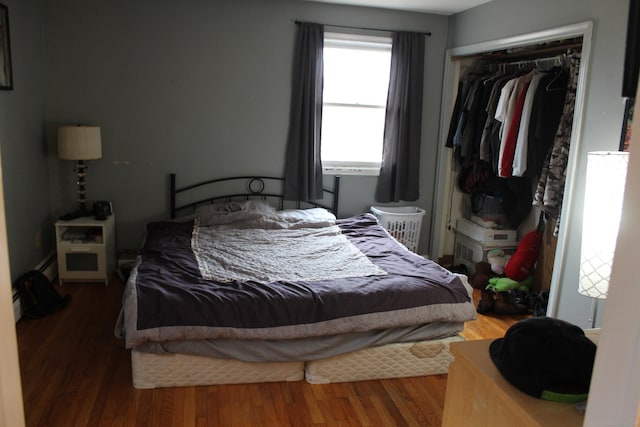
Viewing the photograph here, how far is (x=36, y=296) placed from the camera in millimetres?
3428

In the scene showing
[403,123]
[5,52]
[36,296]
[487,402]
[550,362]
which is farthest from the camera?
[403,123]

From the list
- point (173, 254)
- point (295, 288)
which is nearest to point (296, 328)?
point (295, 288)

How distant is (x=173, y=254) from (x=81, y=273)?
1.15 meters

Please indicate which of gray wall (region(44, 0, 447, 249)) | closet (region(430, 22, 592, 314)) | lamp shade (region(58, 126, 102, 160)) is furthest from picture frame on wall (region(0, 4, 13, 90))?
closet (region(430, 22, 592, 314))

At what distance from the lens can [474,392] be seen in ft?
4.52

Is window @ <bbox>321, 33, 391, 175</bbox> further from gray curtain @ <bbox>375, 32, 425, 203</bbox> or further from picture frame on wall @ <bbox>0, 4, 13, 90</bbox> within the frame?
picture frame on wall @ <bbox>0, 4, 13, 90</bbox>

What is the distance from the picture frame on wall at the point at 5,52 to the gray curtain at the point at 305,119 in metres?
2.14

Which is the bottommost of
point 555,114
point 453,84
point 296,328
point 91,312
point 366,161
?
point 91,312

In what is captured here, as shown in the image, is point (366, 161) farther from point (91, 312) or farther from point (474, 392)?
point (474, 392)

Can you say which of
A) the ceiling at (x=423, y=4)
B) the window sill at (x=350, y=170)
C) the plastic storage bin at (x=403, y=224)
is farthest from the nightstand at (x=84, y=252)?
the ceiling at (x=423, y=4)

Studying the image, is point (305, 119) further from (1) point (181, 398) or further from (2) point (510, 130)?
(1) point (181, 398)

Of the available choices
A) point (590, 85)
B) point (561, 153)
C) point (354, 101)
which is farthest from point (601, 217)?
point (354, 101)

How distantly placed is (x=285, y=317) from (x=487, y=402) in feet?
4.78

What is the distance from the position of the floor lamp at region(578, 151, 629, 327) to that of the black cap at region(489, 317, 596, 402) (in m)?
1.37
